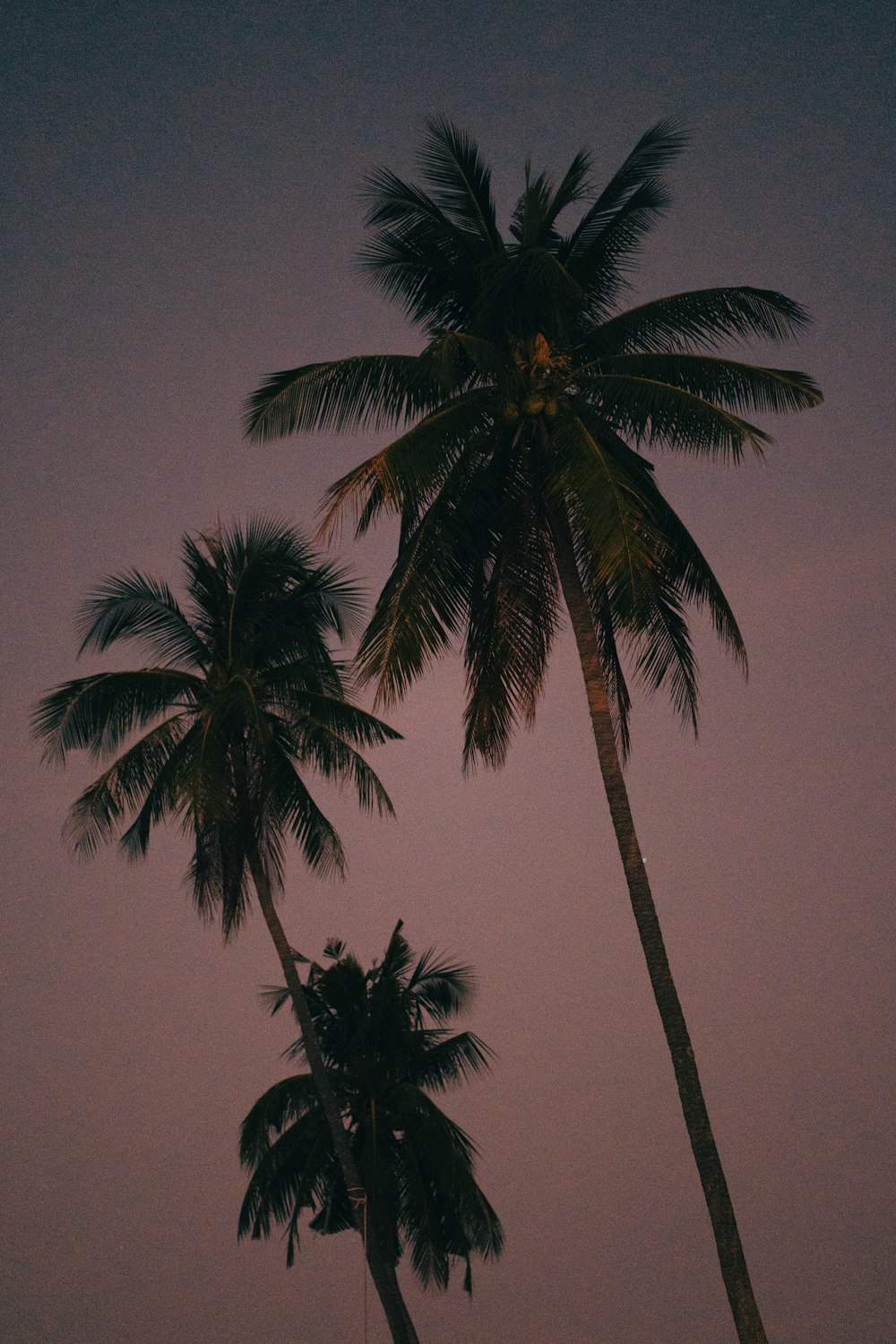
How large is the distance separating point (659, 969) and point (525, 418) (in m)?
6.56

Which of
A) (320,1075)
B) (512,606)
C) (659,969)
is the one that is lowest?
(659,969)

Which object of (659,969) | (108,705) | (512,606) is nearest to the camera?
(659,969)

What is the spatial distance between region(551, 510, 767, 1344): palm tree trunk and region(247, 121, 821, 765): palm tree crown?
1.32ft

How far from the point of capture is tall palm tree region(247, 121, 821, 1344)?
13.5 m

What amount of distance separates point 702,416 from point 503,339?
2.64 meters

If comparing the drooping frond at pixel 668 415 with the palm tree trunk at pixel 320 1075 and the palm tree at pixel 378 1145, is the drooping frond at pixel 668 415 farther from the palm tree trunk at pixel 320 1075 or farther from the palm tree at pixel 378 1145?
the palm tree at pixel 378 1145

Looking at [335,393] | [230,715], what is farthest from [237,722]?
[335,393]

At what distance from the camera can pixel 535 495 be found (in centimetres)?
1452

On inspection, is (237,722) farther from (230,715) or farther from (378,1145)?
(378,1145)

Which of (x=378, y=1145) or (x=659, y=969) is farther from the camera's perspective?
(x=378, y=1145)

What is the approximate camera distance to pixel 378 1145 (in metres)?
24.0

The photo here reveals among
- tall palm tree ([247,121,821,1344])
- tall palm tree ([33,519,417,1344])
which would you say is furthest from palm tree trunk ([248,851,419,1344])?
tall palm tree ([247,121,821,1344])

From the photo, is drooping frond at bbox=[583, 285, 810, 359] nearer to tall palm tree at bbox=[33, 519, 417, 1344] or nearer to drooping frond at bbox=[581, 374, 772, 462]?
drooping frond at bbox=[581, 374, 772, 462]

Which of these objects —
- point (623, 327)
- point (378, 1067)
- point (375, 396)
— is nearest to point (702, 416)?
point (623, 327)
